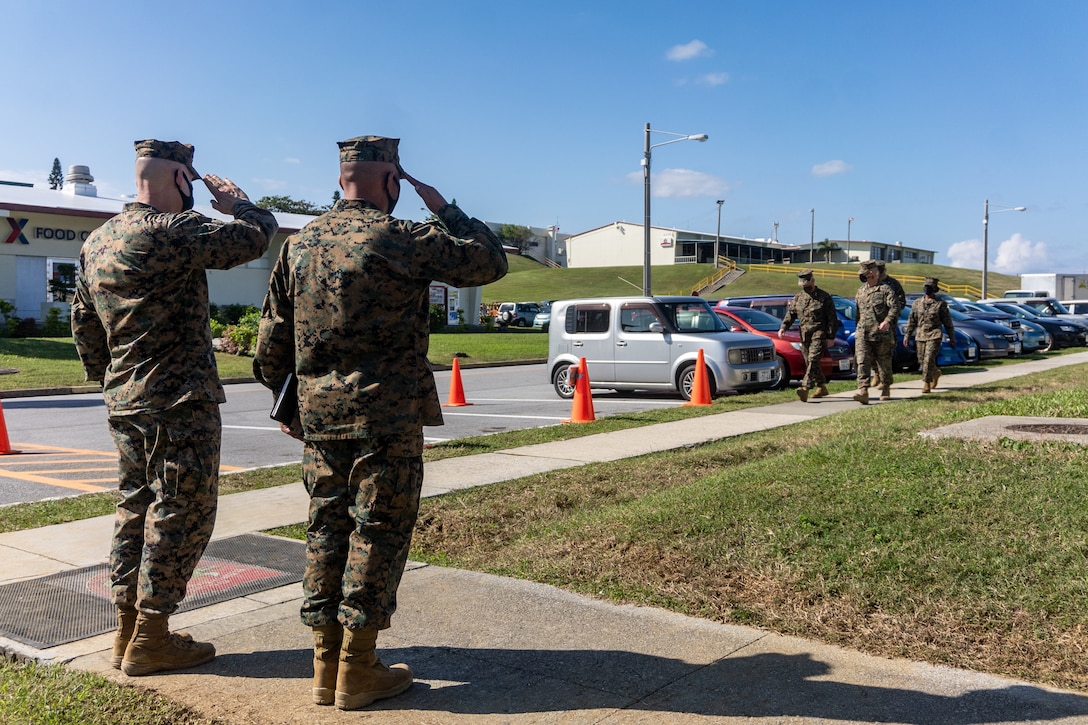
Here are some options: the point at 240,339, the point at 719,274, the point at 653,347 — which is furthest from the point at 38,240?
the point at 719,274

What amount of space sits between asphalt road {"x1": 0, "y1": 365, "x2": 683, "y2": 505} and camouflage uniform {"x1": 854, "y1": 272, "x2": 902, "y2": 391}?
2898mm

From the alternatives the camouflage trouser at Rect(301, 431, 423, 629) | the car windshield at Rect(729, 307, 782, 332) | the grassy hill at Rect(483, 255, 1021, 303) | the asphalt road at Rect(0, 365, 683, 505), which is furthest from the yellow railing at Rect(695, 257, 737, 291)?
the camouflage trouser at Rect(301, 431, 423, 629)

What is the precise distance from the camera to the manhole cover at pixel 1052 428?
7.45 m

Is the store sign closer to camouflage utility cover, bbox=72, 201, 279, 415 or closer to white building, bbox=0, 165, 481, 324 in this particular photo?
white building, bbox=0, 165, 481, 324

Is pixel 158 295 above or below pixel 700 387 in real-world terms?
above

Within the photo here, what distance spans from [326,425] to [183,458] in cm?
76

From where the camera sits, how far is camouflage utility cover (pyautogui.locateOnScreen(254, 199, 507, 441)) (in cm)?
359

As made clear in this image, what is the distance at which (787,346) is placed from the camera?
55.1 ft

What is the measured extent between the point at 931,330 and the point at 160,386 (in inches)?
530

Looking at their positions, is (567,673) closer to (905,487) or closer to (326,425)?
(326,425)

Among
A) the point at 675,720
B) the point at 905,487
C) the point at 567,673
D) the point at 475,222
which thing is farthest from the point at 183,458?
the point at 905,487

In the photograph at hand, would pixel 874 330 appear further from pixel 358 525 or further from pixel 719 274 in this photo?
pixel 719 274

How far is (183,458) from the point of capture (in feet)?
13.1

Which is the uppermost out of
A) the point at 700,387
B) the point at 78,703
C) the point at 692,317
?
the point at 692,317
